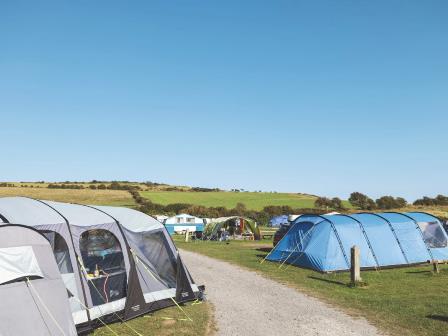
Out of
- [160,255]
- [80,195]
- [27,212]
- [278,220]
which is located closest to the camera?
[27,212]

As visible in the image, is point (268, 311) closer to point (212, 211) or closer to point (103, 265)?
point (103, 265)

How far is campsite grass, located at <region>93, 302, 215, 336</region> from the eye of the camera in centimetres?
891

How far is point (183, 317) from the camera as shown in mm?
10094

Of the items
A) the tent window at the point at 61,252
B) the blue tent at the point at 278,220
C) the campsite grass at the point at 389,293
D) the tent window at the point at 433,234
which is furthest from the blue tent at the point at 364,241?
the blue tent at the point at 278,220

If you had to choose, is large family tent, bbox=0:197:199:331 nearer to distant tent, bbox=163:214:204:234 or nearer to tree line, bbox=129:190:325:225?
→ distant tent, bbox=163:214:204:234

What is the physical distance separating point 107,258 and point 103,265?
19 centimetres

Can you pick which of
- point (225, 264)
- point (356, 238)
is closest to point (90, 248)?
point (225, 264)

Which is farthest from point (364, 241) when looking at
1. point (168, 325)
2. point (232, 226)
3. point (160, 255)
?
point (232, 226)

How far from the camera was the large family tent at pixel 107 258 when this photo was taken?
9297 millimetres

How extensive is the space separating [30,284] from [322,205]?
7585cm

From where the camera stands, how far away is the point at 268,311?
35.1ft

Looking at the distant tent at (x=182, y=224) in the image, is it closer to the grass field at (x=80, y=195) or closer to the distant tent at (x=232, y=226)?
the distant tent at (x=232, y=226)

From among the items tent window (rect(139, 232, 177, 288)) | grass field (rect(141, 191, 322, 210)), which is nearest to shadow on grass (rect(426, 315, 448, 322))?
tent window (rect(139, 232, 177, 288))

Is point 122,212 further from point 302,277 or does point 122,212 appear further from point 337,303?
point 302,277
